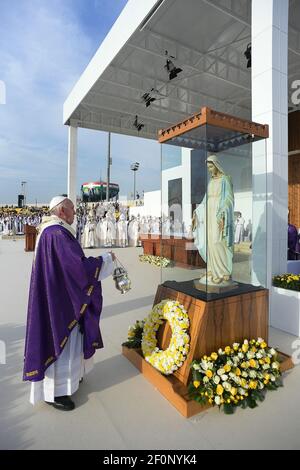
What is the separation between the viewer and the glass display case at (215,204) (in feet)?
10.2

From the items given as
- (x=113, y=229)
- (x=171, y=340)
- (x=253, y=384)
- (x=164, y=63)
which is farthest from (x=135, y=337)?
(x=113, y=229)

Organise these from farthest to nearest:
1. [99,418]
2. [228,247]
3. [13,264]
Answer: [13,264] < [228,247] < [99,418]

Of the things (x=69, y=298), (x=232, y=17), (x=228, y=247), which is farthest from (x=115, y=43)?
(x=69, y=298)

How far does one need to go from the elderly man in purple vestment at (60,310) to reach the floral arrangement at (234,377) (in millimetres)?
943

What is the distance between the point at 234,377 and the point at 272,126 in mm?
3491

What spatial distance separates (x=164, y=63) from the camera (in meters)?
9.84

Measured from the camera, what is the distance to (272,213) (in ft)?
13.9

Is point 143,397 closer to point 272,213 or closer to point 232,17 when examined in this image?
point 272,213

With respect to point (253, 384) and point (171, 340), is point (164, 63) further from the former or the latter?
point (253, 384)

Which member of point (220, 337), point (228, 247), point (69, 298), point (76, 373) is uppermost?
point (228, 247)

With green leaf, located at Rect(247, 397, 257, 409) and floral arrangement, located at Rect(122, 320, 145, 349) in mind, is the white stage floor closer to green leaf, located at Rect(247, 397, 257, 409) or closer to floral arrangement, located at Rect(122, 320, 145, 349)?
green leaf, located at Rect(247, 397, 257, 409)

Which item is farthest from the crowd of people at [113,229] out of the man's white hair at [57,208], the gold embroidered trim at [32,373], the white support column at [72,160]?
the gold embroidered trim at [32,373]

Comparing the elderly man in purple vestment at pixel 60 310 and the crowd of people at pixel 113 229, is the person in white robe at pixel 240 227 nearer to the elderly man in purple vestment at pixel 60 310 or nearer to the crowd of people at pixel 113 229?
the elderly man in purple vestment at pixel 60 310

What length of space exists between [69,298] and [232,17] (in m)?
8.45
